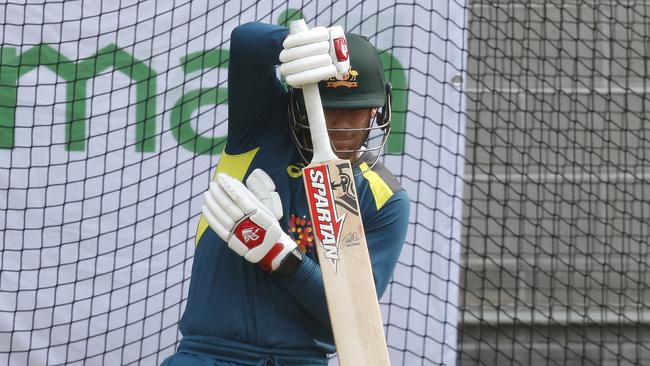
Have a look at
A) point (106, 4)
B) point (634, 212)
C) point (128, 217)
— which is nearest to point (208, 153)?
point (128, 217)

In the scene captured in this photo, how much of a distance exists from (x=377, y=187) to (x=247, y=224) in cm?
33

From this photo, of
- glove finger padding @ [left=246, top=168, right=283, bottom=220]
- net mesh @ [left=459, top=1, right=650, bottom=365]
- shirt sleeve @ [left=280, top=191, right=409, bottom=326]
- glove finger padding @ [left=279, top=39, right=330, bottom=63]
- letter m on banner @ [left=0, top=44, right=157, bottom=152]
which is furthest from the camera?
net mesh @ [left=459, top=1, right=650, bottom=365]

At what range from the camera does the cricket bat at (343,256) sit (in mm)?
1948

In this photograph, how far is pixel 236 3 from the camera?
3361 mm

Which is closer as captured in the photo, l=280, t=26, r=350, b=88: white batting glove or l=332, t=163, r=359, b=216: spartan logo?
l=280, t=26, r=350, b=88: white batting glove

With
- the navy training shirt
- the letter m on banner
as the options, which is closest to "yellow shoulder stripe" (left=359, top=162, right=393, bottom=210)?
the navy training shirt

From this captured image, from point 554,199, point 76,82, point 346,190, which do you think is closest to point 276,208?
point 346,190

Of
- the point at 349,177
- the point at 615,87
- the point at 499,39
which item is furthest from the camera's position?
the point at 615,87

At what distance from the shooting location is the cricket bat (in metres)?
1.95

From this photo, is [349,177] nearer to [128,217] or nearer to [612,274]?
[128,217]

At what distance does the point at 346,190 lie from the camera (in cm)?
198

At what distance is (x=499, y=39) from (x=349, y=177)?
2.69 metres

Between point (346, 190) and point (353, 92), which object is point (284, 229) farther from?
point (353, 92)
